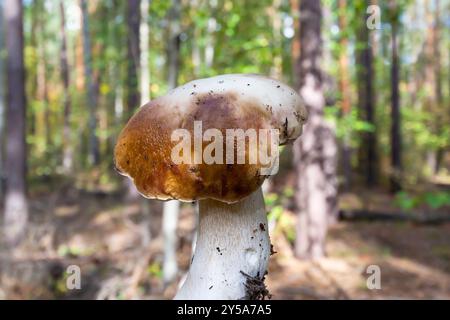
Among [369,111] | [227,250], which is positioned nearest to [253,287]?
[227,250]

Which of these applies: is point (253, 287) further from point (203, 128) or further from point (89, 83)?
point (89, 83)

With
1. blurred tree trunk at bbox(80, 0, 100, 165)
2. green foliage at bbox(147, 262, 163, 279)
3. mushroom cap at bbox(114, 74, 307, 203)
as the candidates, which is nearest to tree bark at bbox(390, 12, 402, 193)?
blurred tree trunk at bbox(80, 0, 100, 165)

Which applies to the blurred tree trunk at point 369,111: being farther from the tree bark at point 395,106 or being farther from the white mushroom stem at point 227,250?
the white mushroom stem at point 227,250

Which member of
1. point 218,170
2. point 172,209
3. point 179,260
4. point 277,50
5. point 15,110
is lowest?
point 179,260

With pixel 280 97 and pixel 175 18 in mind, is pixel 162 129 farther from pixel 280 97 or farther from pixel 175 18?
pixel 175 18
